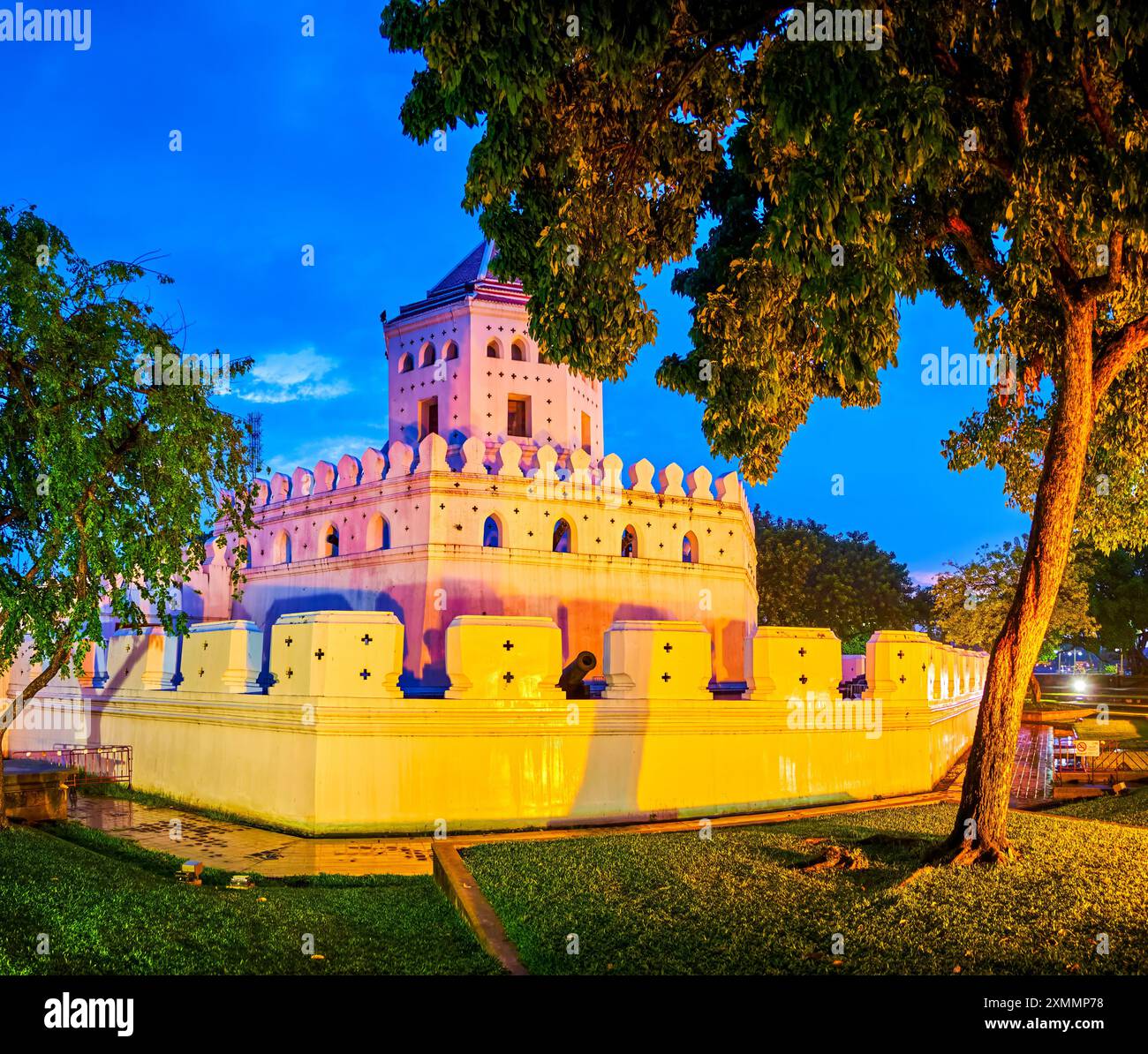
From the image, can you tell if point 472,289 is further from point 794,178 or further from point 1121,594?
point 1121,594

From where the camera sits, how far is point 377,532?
60.1 feet

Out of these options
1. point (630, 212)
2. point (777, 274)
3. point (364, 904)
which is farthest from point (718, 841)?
point (630, 212)

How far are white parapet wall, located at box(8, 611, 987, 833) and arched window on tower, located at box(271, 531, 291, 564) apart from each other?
25.0 ft

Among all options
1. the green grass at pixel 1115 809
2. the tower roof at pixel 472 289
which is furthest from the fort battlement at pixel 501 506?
the green grass at pixel 1115 809

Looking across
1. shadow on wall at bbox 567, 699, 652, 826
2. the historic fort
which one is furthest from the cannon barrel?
shadow on wall at bbox 567, 699, 652, 826

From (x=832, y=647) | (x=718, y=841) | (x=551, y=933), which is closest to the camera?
(x=551, y=933)

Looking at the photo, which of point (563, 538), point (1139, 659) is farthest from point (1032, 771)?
point (1139, 659)

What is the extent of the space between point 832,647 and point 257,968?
8.57 m

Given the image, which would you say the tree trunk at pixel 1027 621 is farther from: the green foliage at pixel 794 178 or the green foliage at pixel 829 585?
the green foliage at pixel 829 585

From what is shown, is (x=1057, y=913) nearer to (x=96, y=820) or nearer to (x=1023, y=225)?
(x=1023, y=225)

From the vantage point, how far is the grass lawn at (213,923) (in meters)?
4.98

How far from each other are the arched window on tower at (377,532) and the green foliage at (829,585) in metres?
19.7

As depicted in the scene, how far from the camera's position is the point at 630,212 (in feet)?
28.5

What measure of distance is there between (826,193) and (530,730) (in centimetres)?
677
